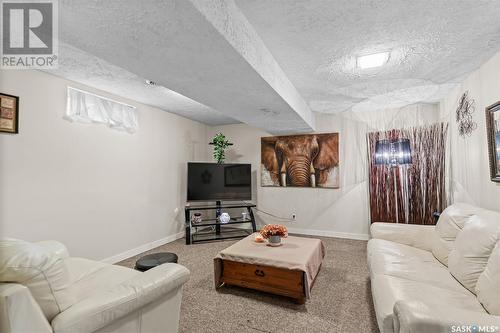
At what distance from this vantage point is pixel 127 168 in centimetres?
348

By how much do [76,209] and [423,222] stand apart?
4.86 metres

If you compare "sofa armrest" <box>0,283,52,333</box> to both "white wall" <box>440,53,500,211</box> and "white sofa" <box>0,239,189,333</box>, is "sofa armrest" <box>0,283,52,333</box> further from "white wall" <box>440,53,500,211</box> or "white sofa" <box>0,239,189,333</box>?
"white wall" <box>440,53,500,211</box>

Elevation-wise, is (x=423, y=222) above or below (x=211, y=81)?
below

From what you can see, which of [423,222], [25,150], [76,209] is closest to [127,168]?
[76,209]

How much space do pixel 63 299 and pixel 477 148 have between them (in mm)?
3677

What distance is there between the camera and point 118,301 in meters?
1.17

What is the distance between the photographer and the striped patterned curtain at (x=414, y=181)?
→ 11.4 ft

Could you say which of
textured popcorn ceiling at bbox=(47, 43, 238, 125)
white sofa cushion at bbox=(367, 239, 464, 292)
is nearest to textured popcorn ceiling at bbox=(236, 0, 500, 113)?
textured popcorn ceiling at bbox=(47, 43, 238, 125)

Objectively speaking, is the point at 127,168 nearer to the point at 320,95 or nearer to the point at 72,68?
the point at 72,68

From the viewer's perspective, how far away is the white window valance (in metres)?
2.81

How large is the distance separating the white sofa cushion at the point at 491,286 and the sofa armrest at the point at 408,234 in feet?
3.43

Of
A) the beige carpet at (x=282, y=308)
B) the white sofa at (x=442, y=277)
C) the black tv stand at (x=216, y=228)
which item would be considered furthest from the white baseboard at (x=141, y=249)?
the white sofa at (x=442, y=277)

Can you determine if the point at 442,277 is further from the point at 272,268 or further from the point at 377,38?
the point at 377,38

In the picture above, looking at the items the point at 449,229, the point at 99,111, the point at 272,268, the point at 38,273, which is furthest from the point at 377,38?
the point at 99,111
